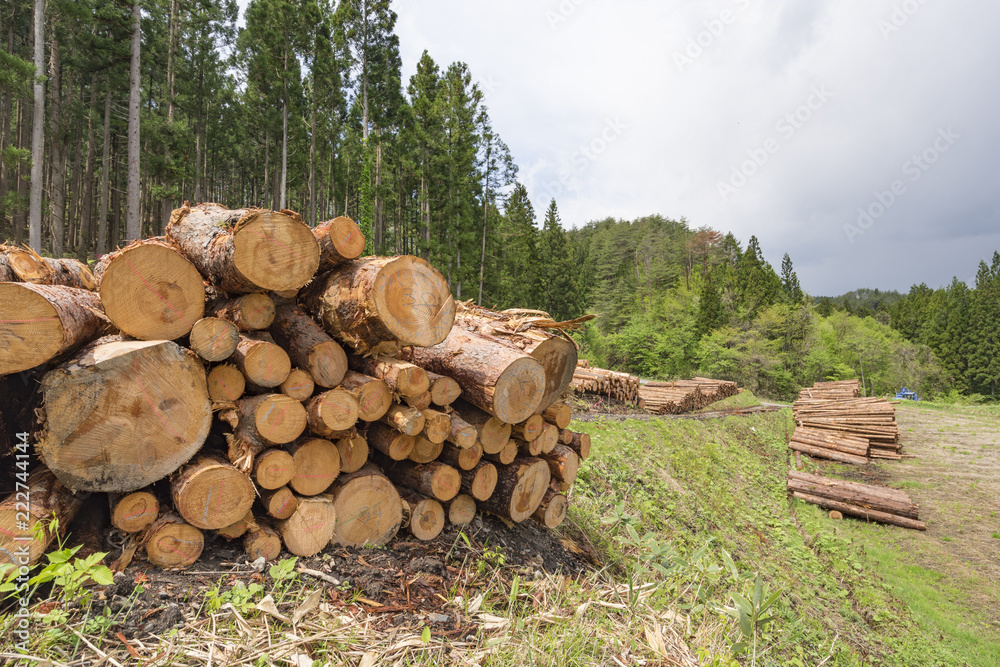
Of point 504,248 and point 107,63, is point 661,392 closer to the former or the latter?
point 504,248

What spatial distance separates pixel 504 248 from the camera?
3597cm

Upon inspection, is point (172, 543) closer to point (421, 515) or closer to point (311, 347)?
point (311, 347)

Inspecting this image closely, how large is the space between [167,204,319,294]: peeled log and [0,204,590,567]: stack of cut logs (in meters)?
0.01

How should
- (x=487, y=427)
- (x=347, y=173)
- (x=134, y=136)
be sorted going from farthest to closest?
(x=347, y=173) < (x=134, y=136) < (x=487, y=427)

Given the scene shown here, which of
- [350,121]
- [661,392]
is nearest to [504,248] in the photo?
[350,121]

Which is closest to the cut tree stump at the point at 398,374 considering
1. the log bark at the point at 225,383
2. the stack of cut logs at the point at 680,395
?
the log bark at the point at 225,383

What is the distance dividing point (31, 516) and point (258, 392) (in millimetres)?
1108

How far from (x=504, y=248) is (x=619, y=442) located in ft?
97.1

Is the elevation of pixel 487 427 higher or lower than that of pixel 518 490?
higher

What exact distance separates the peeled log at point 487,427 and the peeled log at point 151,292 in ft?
6.18

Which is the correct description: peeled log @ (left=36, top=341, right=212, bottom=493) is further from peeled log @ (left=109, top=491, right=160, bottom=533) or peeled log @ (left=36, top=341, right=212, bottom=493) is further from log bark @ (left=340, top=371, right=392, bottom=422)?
log bark @ (left=340, top=371, right=392, bottom=422)

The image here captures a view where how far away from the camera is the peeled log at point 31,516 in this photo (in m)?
2.06

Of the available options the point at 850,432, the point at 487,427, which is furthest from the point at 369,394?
the point at 850,432

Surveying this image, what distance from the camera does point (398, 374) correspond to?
2.91 metres
